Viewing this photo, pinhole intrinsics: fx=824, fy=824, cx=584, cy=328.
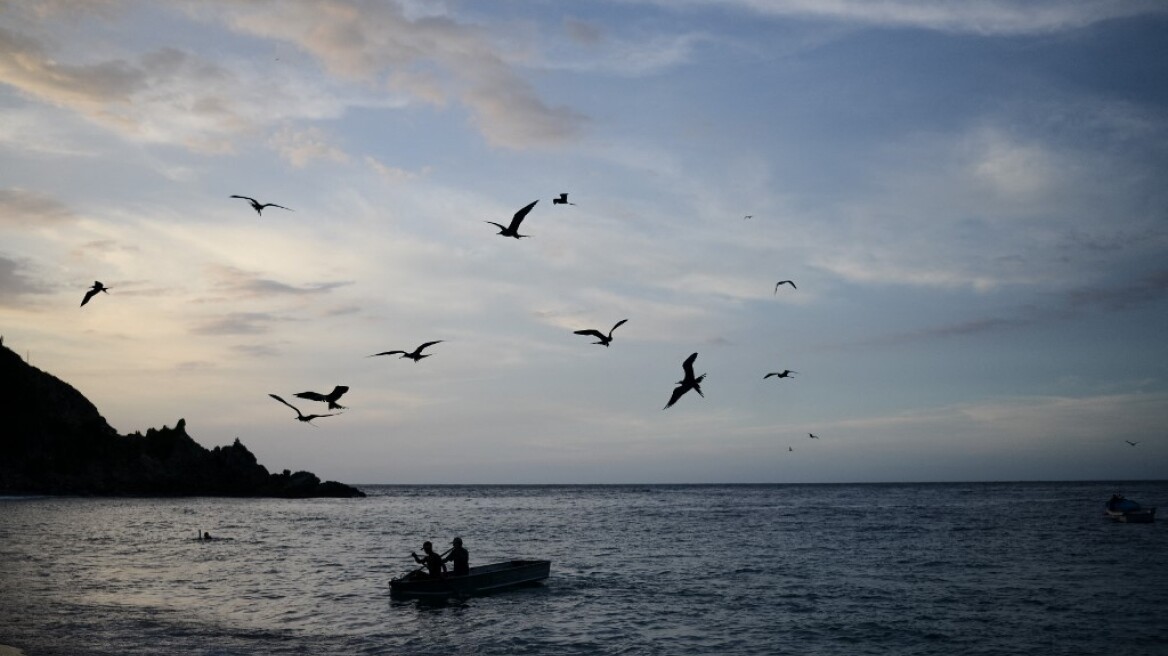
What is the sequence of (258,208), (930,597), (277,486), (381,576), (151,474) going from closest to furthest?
1. (258,208)
2. (930,597)
3. (381,576)
4. (151,474)
5. (277,486)

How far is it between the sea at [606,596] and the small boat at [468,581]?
0.46 meters

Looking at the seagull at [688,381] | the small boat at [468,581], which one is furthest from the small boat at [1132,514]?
the seagull at [688,381]

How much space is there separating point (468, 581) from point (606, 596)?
541cm

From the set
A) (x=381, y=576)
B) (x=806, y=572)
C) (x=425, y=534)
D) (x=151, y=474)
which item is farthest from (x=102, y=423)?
(x=806, y=572)

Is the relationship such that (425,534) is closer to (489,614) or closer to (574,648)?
(489,614)

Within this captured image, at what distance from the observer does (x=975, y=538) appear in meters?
55.9

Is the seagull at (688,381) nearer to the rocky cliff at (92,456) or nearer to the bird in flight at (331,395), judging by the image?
the bird in flight at (331,395)

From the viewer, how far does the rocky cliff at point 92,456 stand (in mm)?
117188

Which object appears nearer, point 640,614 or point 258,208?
point 258,208

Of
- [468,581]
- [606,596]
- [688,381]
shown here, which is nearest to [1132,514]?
[606,596]

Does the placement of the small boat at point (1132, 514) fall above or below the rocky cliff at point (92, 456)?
below

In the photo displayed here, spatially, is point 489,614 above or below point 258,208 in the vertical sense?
below

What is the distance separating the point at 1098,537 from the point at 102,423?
5285 inches

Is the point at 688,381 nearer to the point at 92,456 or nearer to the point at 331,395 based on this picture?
the point at 331,395
